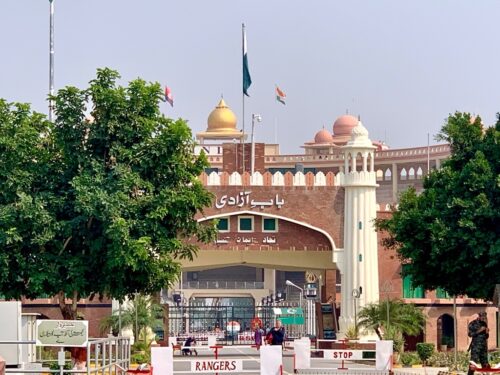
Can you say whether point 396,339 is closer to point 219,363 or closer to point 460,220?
point 460,220

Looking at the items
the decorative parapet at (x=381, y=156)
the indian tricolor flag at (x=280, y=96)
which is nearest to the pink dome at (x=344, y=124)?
the decorative parapet at (x=381, y=156)

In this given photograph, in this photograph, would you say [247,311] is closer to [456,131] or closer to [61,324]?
[456,131]

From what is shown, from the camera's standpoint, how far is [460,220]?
4516 centimetres

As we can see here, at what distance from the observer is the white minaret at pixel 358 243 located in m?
65.9

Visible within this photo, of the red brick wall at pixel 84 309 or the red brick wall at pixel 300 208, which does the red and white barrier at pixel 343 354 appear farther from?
the red brick wall at pixel 300 208

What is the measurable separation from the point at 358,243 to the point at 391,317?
835 cm

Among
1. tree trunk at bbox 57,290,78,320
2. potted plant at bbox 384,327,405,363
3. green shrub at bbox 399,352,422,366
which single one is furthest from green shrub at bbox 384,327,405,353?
tree trunk at bbox 57,290,78,320

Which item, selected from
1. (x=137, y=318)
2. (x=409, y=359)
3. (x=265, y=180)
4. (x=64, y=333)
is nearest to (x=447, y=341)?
(x=265, y=180)

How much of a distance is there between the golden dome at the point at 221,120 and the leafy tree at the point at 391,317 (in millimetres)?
63690

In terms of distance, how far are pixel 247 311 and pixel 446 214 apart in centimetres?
9205

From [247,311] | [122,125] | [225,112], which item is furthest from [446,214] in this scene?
[247,311]

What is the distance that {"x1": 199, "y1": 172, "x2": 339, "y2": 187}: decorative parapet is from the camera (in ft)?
223

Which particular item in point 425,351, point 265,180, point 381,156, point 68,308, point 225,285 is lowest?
point 425,351

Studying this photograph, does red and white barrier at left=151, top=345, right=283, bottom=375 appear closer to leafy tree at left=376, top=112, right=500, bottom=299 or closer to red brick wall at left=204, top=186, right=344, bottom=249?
leafy tree at left=376, top=112, right=500, bottom=299
